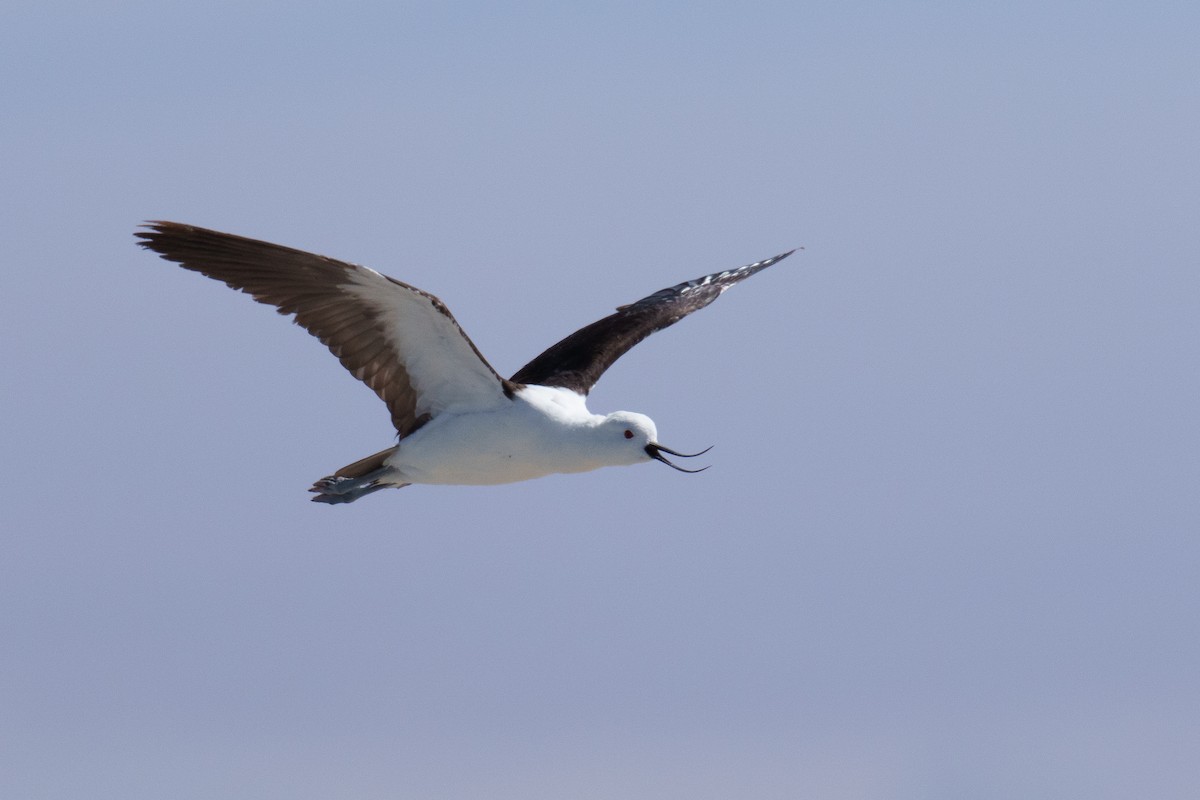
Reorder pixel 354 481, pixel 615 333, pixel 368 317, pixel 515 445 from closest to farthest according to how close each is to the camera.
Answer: pixel 368 317 → pixel 515 445 → pixel 354 481 → pixel 615 333

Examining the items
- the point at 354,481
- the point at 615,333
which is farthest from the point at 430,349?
the point at 615,333

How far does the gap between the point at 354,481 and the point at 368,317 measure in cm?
219

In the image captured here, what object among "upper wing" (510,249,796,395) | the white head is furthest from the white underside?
"upper wing" (510,249,796,395)

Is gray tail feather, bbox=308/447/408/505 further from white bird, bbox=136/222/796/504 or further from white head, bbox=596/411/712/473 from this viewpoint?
white head, bbox=596/411/712/473

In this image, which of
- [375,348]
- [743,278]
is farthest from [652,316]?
[375,348]

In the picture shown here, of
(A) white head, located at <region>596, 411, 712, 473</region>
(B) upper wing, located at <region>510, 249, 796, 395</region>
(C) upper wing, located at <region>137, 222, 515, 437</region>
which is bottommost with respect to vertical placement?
(A) white head, located at <region>596, 411, 712, 473</region>

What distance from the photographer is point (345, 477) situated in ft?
62.8

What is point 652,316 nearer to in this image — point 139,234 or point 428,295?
point 428,295

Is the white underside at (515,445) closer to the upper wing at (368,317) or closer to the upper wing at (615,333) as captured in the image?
the upper wing at (368,317)

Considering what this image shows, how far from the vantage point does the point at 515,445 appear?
59.8 ft

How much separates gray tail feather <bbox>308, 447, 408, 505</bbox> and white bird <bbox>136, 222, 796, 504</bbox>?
10 millimetres

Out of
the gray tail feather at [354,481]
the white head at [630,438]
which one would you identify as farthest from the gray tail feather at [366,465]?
the white head at [630,438]

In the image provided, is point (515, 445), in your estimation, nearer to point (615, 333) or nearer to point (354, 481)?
point (354, 481)

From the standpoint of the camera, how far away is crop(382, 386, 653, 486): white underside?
18.3 metres
